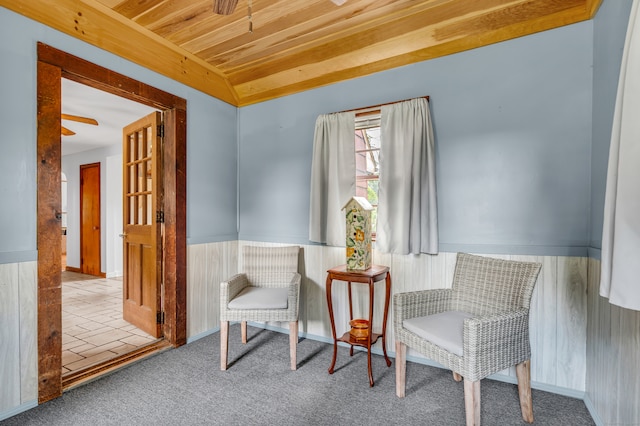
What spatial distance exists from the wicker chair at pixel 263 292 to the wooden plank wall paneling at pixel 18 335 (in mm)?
1103

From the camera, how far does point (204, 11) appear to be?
7.53 ft

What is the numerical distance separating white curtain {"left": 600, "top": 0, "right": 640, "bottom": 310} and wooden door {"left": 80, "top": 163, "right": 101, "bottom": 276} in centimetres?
700

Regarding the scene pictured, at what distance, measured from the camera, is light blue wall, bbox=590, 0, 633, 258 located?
1.65 m

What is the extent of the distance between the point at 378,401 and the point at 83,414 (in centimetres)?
174

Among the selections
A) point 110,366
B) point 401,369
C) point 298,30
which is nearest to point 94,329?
point 110,366

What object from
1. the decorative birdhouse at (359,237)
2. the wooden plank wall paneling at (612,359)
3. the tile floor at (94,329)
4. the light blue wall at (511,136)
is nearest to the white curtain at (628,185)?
the wooden plank wall paneling at (612,359)

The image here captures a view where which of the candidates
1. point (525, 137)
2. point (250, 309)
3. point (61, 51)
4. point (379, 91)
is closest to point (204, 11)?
point (61, 51)

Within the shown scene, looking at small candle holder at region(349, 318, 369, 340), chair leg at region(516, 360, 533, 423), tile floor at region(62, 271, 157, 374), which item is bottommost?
tile floor at region(62, 271, 157, 374)

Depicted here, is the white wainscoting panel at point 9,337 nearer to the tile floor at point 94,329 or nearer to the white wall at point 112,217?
the tile floor at point 94,329

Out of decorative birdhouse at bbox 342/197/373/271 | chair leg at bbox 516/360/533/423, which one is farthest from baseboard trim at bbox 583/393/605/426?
decorative birdhouse at bbox 342/197/373/271

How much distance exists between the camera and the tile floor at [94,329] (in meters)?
2.67

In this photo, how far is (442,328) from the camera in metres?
1.87

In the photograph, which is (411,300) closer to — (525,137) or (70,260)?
(525,137)

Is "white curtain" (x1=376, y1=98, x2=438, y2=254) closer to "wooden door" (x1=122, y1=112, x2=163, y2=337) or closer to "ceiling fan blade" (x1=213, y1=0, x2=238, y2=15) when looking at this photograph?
"ceiling fan blade" (x1=213, y1=0, x2=238, y2=15)
